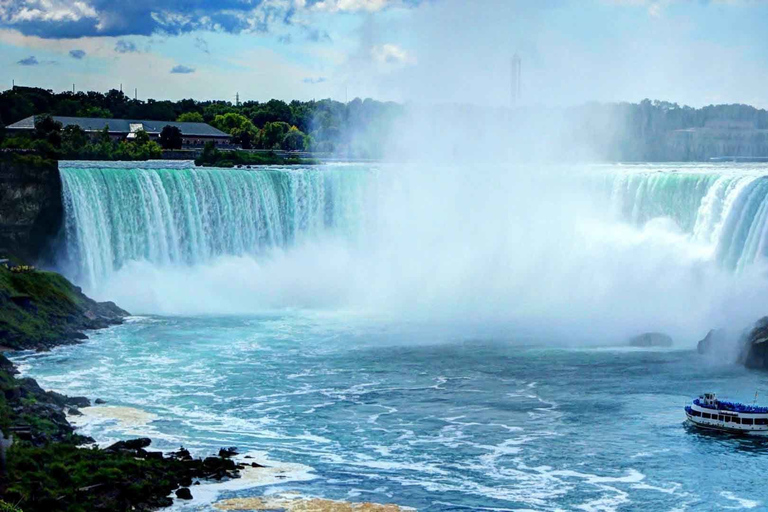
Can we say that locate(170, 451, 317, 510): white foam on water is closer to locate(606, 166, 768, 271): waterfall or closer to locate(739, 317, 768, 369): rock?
locate(739, 317, 768, 369): rock

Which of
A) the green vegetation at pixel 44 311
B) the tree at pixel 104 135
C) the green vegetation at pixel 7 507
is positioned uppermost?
the tree at pixel 104 135

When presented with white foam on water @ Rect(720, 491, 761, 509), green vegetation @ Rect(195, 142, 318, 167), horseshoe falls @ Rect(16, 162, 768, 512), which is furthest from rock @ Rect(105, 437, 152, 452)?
green vegetation @ Rect(195, 142, 318, 167)

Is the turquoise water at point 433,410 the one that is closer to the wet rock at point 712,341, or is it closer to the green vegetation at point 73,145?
the wet rock at point 712,341

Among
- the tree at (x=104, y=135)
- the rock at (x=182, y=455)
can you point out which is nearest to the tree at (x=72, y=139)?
the tree at (x=104, y=135)

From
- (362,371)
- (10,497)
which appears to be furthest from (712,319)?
(10,497)

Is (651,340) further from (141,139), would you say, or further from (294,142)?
(294,142)

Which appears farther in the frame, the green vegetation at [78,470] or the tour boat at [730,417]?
the tour boat at [730,417]
